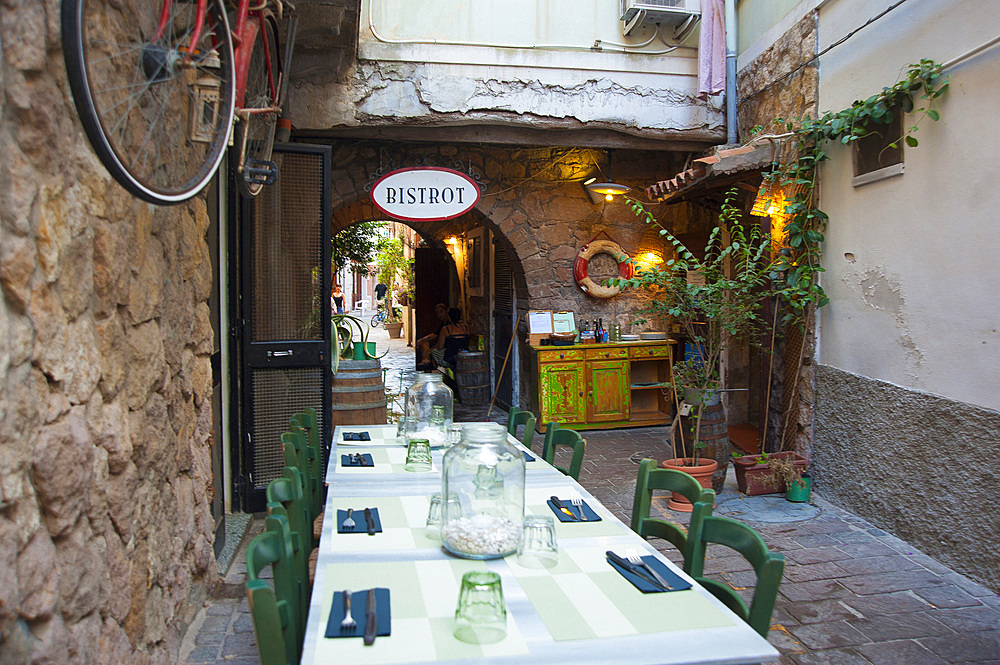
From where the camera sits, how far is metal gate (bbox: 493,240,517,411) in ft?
28.0

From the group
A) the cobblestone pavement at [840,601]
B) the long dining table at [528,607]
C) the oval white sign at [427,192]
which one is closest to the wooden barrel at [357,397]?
the cobblestone pavement at [840,601]

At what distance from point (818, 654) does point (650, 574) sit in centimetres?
153

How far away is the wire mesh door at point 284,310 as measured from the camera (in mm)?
4777

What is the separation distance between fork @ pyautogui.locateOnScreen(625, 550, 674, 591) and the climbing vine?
11.3ft

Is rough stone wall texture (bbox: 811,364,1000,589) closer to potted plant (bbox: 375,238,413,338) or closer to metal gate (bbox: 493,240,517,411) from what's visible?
metal gate (bbox: 493,240,517,411)

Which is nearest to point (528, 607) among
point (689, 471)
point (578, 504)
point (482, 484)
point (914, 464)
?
point (482, 484)

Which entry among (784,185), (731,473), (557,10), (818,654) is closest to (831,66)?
(784,185)

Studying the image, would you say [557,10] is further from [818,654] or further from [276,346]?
[818,654]

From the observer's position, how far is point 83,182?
1.88 meters

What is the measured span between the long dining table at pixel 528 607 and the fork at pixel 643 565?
4cm

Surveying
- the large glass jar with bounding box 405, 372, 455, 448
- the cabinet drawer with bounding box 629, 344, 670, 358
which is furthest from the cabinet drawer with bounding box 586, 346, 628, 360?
the large glass jar with bounding box 405, 372, 455, 448

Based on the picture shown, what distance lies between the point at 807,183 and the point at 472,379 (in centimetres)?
→ 488

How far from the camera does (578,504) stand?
8.38 ft

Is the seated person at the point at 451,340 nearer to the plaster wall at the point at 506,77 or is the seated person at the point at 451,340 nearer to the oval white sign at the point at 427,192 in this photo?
the oval white sign at the point at 427,192
